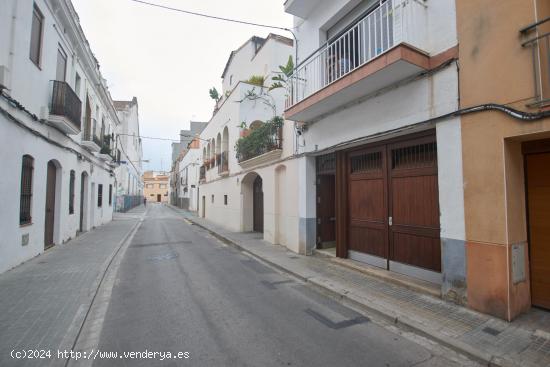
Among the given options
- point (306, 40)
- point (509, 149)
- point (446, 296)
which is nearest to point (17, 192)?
point (306, 40)

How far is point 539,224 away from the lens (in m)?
4.02

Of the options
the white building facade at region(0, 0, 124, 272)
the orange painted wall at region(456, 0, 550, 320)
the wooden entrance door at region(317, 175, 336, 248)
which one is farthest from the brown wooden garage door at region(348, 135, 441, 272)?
the white building facade at region(0, 0, 124, 272)

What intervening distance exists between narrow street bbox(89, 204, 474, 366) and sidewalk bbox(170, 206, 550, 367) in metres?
0.29

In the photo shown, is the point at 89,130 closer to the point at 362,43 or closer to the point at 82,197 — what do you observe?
the point at 82,197

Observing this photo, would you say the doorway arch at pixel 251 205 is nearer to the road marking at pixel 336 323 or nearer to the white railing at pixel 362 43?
the white railing at pixel 362 43

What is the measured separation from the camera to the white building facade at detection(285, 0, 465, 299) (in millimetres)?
4508

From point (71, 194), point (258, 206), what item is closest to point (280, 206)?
point (258, 206)

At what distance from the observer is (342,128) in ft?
22.0

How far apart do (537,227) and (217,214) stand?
15966 mm

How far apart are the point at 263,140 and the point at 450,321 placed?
8383 millimetres

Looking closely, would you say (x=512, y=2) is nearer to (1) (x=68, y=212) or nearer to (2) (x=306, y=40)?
(2) (x=306, y=40)

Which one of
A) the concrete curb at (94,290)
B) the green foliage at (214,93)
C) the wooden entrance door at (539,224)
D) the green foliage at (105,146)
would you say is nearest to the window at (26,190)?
the concrete curb at (94,290)

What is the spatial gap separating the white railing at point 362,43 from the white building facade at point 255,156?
1593 mm

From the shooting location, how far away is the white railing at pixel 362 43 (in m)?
5.08
